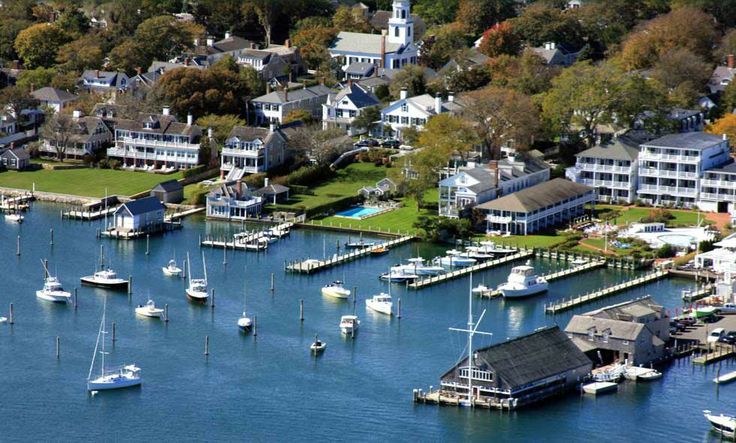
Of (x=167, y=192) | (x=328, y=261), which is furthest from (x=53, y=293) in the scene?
(x=167, y=192)

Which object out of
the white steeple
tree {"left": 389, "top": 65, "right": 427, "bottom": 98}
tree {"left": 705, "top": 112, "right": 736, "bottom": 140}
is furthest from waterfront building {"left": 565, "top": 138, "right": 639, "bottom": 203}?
the white steeple

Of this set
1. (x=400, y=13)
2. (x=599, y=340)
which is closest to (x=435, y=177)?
(x=599, y=340)

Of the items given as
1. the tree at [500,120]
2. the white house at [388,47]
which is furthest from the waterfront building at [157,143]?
the white house at [388,47]

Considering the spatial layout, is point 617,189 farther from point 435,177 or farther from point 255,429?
point 255,429

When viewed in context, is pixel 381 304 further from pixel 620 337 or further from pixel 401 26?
pixel 401 26

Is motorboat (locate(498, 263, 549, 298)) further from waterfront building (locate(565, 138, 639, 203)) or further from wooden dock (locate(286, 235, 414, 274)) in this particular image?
waterfront building (locate(565, 138, 639, 203))

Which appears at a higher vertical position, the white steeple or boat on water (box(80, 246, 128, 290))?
the white steeple
